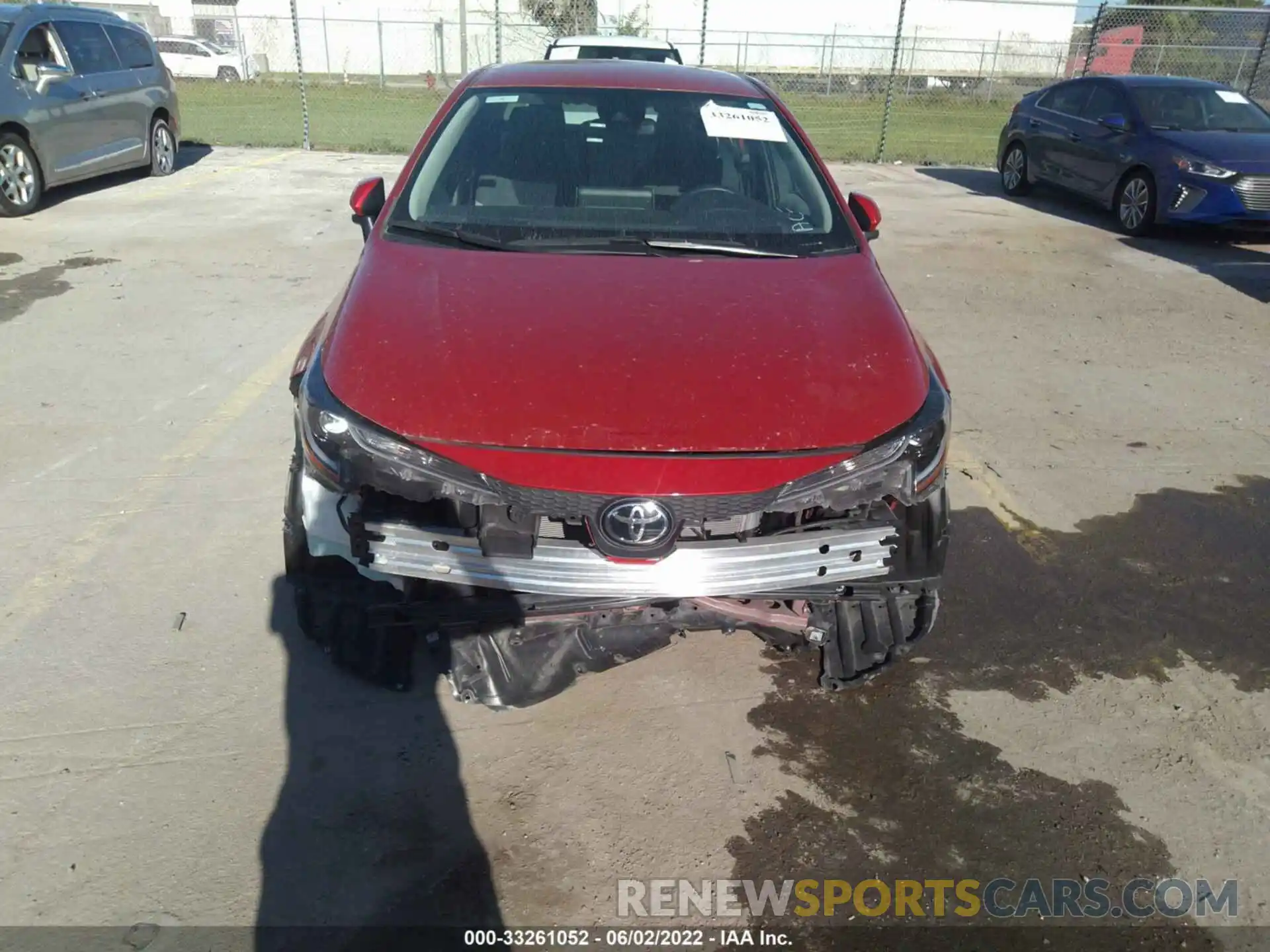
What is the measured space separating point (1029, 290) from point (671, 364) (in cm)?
646

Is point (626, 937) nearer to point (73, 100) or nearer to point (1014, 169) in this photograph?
point (73, 100)

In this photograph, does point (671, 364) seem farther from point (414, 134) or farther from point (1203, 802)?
point (414, 134)

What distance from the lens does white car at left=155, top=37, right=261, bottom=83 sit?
1265 inches

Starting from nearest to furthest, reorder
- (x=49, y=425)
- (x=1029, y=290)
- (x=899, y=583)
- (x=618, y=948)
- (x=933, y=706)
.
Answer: (x=618, y=948) → (x=899, y=583) → (x=933, y=706) → (x=49, y=425) → (x=1029, y=290)


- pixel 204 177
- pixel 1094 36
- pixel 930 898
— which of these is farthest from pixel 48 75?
pixel 1094 36

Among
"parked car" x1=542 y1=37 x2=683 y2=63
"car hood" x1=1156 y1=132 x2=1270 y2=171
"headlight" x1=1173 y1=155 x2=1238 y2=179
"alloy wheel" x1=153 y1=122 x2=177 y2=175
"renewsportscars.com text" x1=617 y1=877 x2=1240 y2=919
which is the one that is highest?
"parked car" x1=542 y1=37 x2=683 y2=63

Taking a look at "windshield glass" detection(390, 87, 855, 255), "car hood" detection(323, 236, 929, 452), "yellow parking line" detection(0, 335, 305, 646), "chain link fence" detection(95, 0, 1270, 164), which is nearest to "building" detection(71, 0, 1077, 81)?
"chain link fence" detection(95, 0, 1270, 164)

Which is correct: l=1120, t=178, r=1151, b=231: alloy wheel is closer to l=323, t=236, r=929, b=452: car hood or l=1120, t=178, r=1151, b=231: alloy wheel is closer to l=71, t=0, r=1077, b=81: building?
l=323, t=236, r=929, b=452: car hood

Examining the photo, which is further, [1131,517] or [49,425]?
[49,425]

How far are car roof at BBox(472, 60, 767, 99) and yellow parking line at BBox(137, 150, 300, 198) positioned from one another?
816 centimetres

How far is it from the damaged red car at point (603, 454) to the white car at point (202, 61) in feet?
111

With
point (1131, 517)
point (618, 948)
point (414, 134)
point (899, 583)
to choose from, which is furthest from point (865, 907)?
point (414, 134)

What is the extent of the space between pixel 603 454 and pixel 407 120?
19.0 m

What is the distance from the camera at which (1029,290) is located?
8.20 m
